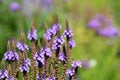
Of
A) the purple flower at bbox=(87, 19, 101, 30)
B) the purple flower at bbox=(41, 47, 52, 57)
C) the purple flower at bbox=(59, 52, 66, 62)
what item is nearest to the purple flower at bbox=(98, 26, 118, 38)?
the purple flower at bbox=(87, 19, 101, 30)

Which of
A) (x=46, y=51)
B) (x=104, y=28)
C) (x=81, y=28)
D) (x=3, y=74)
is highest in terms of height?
(x=104, y=28)

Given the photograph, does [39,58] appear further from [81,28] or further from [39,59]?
[81,28]

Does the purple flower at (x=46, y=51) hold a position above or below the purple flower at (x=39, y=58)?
above

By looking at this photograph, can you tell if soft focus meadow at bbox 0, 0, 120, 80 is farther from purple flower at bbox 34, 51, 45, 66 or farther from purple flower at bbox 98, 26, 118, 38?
purple flower at bbox 34, 51, 45, 66

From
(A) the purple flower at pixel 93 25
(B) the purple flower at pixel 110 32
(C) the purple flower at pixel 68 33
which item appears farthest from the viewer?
(A) the purple flower at pixel 93 25

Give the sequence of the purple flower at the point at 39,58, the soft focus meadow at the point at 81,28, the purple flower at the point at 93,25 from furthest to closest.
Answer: the purple flower at the point at 93,25 → the soft focus meadow at the point at 81,28 → the purple flower at the point at 39,58

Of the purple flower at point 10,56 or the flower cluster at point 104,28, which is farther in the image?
the flower cluster at point 104,28

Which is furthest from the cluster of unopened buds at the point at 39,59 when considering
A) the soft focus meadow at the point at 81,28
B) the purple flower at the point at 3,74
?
the soft focus meadow at the point at 81,28

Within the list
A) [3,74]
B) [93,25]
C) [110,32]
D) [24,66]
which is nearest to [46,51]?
[24,66]

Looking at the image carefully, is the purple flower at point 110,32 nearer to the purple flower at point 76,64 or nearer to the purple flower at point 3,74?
the purple flower at point 76,64
